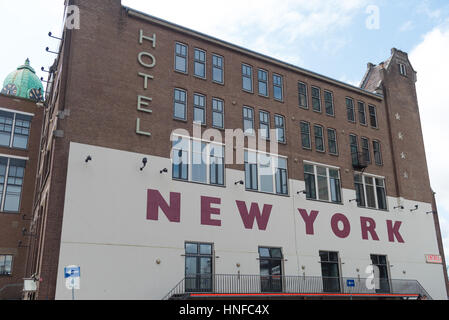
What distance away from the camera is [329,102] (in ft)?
121

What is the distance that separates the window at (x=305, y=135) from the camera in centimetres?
3406

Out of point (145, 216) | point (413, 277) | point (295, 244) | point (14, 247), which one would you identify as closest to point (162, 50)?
point (145, 216)

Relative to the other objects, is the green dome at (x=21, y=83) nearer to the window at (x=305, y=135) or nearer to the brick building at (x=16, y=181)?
the brick building at (x=16, y=181)

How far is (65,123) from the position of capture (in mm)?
24969

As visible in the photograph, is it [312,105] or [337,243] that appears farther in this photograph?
[312,105]

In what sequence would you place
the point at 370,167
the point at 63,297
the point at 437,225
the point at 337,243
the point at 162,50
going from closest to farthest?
the point at 63,297 < the point at 162,50 < the point at 337,243 < the point at 370,167 < the point at 437,225

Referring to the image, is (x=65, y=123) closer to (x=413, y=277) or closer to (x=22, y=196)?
(x=22, y=196)

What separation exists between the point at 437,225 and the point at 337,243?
42.7 feet

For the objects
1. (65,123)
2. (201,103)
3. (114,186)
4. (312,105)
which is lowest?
(114,186)

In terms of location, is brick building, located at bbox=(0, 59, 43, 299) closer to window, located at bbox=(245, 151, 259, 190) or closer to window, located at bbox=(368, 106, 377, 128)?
window, located at bbox=(245, 151, 259, 190)

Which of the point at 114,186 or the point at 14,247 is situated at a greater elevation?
the point at 114,186

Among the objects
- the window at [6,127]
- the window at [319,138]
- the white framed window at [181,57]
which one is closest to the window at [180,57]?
the white framed window at [181,57]

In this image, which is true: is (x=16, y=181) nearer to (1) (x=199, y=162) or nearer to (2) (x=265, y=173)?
(1) (x=199, y=162)

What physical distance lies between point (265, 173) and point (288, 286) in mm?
7458
